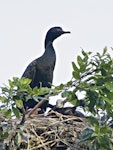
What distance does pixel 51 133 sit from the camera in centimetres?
558

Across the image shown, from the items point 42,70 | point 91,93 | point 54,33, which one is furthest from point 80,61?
point 54,33

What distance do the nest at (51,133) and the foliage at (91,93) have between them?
52 centimetres

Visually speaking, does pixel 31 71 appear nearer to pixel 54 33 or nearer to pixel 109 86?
pixel 54 33

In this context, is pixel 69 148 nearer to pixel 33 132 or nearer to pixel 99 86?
pixel 33 132

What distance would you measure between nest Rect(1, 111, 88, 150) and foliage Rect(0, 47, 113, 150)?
1.69 ft

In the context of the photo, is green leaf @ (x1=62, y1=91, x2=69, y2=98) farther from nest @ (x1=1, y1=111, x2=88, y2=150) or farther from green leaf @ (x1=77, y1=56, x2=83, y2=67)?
nest @ (x1=1, y1=111, x2=88, y2=150)

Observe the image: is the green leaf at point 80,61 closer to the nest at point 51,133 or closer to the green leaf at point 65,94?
the green leaf at point 65,94

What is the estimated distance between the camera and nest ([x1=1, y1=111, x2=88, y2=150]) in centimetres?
527

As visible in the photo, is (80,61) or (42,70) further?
(42,70)

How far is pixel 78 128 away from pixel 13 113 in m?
1.33

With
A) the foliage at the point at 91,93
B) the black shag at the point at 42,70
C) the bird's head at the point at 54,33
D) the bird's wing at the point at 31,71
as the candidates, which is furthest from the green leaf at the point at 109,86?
the bird's head at the point at 54,33

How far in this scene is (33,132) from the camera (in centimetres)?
542

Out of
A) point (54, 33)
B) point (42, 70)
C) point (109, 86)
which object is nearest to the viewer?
point (109, 86)

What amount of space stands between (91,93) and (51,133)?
1050 mm
